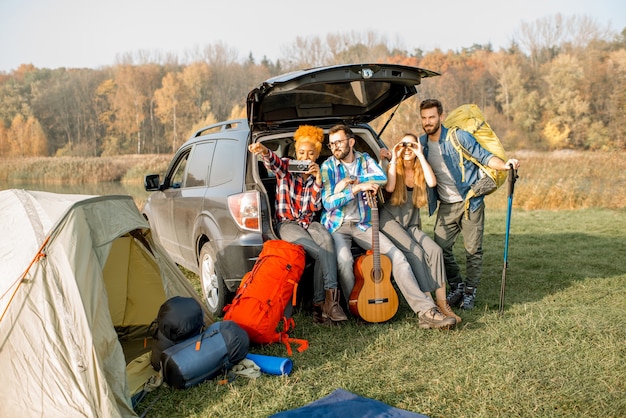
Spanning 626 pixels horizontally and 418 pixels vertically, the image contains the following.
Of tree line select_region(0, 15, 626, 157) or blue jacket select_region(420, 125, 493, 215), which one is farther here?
tree line select_region(0, 15, 626, 157)

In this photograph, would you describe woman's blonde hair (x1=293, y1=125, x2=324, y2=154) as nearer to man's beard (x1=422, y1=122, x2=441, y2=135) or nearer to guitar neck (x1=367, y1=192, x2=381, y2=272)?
guitar neck (x1=367, y1=192, x2=381, y2=272)

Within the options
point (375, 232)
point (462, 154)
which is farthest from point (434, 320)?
point (462, 154)

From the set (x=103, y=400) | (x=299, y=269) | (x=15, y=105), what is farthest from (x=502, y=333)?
(x=15, y=105)

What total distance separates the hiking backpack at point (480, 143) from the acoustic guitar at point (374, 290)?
1.16m

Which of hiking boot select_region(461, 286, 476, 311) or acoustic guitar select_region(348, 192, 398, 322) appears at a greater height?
acoustic guitar select_region(348, 192, 398, 322)

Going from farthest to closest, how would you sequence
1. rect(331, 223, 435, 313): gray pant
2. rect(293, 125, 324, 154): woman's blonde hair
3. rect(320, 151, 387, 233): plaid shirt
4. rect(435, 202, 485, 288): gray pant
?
1. rect(435, 202, 485, 288): gray pant
2. rect(293, 125, 324, 154): woman's blonde hair
3. rect(320, 151, 387, 233): plaid shirt
4. rect(331, 223, 435, 313): gray pant

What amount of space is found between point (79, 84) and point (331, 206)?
63.6 meters

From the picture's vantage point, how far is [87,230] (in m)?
3.43

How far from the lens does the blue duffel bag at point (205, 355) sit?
3.39 metres

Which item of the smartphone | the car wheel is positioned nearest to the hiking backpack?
the smartphone

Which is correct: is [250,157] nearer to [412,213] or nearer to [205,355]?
[412,213]

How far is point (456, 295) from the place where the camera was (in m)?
5.33

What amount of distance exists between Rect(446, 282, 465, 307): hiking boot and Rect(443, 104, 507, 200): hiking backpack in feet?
2.95

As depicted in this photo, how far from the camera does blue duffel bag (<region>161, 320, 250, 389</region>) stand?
3.39m
